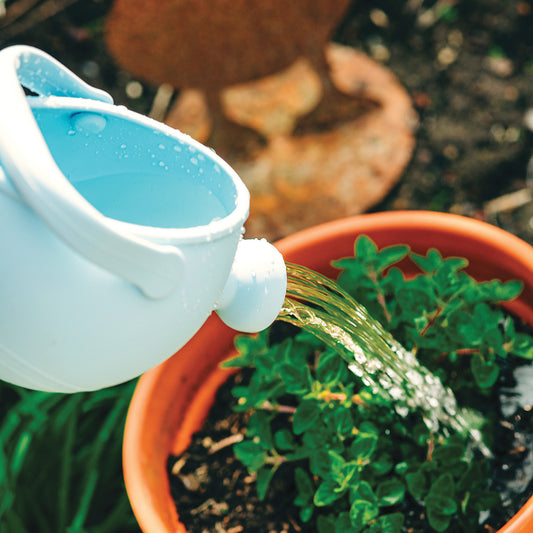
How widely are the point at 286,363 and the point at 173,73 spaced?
4.28ft

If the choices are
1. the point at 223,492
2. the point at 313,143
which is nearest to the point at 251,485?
the point at 223,492

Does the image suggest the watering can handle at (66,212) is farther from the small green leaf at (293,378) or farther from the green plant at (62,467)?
the green plant at (62,467)

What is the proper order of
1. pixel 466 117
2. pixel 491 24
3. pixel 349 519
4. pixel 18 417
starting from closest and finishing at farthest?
pixel 349 519
pixel 18 417
pixel 466 117
pixel 491 24

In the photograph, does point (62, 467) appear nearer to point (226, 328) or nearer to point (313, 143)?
point (226, 328)

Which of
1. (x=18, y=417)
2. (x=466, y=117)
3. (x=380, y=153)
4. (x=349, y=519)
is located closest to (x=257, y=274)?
(x=349, y=519)

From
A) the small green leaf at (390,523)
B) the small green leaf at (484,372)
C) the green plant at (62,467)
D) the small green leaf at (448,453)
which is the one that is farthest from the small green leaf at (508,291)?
the green plant at (62,467)

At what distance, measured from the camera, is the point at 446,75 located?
6.97 feet

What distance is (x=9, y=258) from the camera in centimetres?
42

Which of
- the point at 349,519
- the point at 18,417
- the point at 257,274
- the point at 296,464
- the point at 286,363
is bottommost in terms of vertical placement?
the point at 18,417

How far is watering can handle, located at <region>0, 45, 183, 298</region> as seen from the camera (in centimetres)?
40

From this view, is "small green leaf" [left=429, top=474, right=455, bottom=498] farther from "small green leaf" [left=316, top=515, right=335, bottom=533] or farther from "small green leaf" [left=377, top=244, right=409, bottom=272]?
"small green leaf" [left=377, top=244, right=409, bottom=272]

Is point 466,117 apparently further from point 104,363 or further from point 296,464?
point 104,363

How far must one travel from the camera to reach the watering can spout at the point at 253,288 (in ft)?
2.00

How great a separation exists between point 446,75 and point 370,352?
5.19ft
